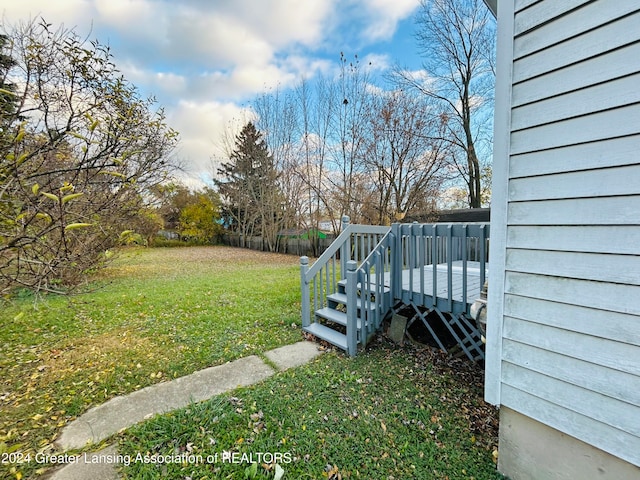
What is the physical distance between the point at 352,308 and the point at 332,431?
129cm

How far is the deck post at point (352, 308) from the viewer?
3178 mm

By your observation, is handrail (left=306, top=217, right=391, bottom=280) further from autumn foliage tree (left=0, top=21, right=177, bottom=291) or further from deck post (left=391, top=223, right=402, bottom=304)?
autumn foliage tree (left=0, top=21, right=177, bottom=291)

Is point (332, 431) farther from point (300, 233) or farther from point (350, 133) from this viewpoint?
point (300, 233)

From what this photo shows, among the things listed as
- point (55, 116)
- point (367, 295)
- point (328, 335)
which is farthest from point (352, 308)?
point (55, 116)

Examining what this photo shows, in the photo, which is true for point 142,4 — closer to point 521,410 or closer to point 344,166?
point 521,410

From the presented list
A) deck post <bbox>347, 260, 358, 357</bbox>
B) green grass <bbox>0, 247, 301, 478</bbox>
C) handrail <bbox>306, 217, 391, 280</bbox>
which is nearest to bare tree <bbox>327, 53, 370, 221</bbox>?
green grass <bbox>0, 247, 301, 478</bbox>

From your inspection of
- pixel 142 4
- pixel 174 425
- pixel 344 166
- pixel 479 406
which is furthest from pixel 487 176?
pixel 174 425

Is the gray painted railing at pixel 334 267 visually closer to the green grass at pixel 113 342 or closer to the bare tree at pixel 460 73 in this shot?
the green grass at pixel 113 342

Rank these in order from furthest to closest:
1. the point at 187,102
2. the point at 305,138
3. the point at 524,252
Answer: the point at 305,138, the point at 187,102, the point at 524,252

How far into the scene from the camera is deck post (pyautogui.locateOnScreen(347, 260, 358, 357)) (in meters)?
3.18

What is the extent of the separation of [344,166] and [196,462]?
1132 cm

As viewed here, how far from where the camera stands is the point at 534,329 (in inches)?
66.7

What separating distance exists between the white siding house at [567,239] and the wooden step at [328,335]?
68.3 inches

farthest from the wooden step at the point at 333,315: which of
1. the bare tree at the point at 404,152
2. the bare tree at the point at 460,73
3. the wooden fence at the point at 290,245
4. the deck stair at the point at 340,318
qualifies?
the wooden fence at the point at 290,245
